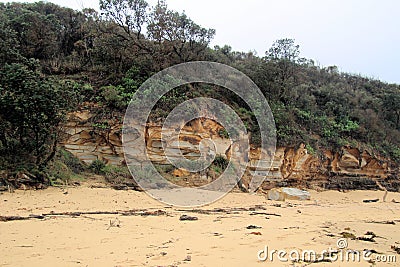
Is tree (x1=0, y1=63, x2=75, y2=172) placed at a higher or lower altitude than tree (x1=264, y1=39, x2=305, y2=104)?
lower

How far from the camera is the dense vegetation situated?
1003 centimetres

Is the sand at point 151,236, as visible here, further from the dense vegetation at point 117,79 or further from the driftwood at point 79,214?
the dense vegetation at point 117,79

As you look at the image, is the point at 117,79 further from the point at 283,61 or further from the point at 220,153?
the point at 283,61

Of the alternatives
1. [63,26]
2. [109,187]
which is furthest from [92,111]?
[63,26]

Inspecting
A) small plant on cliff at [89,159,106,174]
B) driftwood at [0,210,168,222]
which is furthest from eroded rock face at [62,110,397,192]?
driftwood at [0,210,168,222]

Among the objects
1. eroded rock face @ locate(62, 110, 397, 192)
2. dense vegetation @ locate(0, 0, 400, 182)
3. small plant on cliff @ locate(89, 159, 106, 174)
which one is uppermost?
dense vegetation @ locate(0, 0, 400, 182)

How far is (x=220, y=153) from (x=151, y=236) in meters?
9.11

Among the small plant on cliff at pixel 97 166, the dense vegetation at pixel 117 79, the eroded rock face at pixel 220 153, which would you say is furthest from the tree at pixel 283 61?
the small plant on cliff at pixel 97 166

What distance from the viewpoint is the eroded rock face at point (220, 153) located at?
12.6 metres

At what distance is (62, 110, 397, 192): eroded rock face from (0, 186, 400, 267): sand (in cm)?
407

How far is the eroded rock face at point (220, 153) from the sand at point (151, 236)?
4066 mm

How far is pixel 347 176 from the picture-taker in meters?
17.5

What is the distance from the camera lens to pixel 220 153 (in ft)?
46.3

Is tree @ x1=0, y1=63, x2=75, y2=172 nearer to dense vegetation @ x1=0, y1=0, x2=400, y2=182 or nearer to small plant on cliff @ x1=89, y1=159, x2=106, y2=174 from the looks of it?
dense vegetation @ x1=0, y1=0, x2=400, y2=182
